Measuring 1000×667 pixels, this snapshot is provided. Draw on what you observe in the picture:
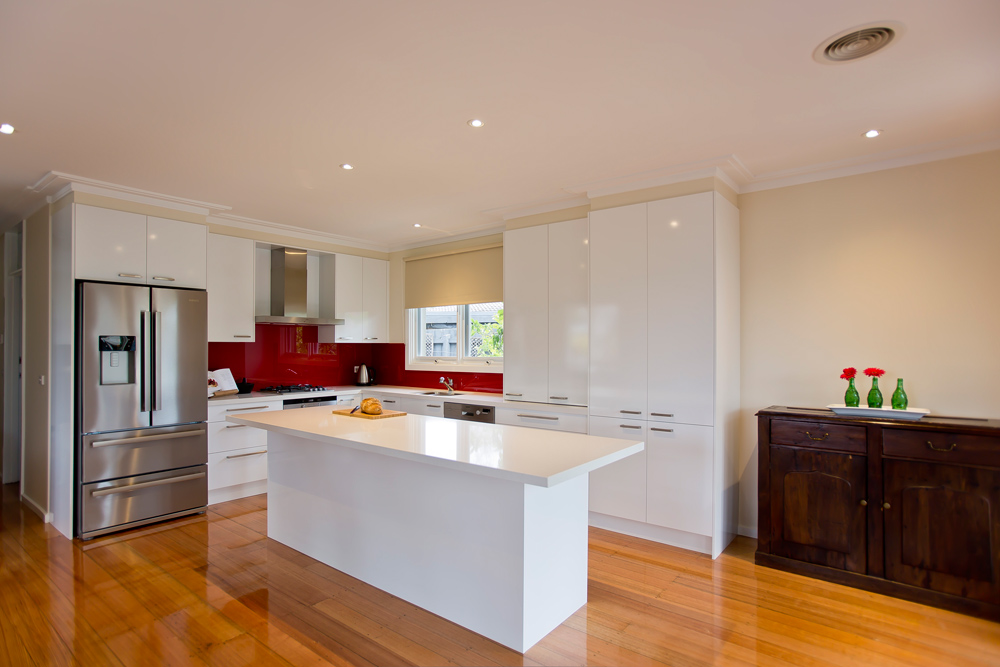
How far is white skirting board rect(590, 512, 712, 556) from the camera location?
3.42 meters

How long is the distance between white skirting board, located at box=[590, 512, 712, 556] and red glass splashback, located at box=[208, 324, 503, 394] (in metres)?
1.71

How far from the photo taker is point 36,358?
4129 millimetres

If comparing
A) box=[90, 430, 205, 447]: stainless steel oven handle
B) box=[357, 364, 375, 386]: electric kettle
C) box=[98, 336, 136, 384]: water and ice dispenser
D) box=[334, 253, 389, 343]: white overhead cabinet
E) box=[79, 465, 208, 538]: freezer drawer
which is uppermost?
box=[334, 253, 389, 343]: white overhead cabinet

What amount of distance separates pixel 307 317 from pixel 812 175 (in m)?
4.44

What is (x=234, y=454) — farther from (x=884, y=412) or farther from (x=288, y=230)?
(x=884, y=412)

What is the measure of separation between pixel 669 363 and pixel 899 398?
1234mm

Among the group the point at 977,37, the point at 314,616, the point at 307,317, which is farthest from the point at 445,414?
the point at 977,37

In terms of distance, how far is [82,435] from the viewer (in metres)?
3.63

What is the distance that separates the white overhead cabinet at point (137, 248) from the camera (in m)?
3.65

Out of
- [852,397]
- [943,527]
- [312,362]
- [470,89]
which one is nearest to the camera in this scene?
[470,89]

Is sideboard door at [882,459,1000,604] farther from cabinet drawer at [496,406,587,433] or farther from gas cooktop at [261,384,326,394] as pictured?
gas cooktop at [261,384,326,394]

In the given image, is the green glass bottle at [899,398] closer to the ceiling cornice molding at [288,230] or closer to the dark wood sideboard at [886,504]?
the dark wood sideboard at [886,504]

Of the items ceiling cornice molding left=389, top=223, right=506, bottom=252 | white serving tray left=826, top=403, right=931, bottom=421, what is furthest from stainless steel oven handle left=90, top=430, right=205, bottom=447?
white serving tray left=826, top=403, right=931, bottom=421

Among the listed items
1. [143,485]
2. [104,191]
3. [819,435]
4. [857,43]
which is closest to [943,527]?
[819,435]
